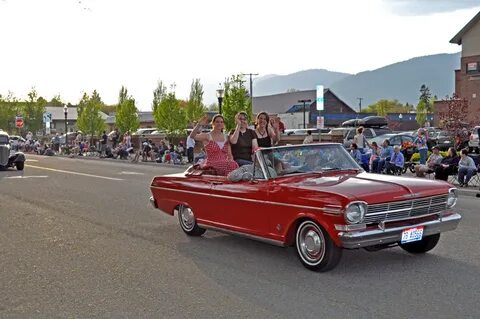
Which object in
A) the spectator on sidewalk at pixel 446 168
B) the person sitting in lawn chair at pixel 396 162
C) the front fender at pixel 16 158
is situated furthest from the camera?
the front fender at pixel 16 158

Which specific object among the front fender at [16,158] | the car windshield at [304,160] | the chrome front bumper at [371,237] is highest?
the car windshield at [304,160]

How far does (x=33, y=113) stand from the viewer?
3457 inches

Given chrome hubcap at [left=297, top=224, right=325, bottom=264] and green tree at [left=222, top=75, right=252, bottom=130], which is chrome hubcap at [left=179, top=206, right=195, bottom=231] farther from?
green tree at [left=222, top=75, right=252, bottom=130]

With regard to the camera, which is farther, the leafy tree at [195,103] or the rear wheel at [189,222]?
the leafy tree at [195,103]

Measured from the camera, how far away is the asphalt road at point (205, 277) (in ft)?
17.9

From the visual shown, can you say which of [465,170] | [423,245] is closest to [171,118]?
[465,170]

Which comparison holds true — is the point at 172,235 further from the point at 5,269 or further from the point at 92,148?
the point at 92,148

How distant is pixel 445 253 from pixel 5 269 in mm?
5476

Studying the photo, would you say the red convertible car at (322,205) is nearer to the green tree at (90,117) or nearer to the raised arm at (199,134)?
the raised arm at (199,134)

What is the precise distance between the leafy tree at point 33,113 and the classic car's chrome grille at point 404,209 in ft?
282

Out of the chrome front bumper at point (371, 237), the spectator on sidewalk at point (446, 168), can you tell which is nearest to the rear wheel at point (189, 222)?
the chrome front bumper at point (371, 237)

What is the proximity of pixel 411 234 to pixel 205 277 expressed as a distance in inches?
91.6

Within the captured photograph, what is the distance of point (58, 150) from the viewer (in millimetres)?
55719

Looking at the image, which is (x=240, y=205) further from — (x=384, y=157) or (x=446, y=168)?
(x=384, y=157)
